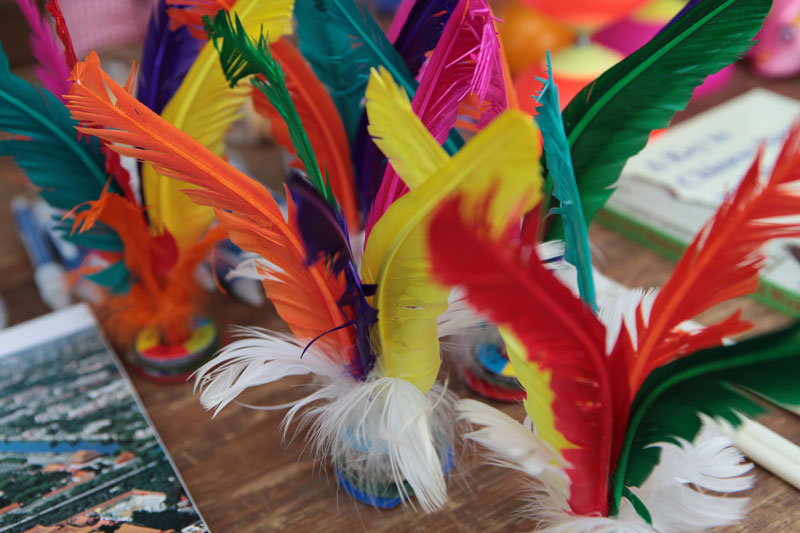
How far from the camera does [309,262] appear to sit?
424mm

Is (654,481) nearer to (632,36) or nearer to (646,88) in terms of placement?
(646,88)

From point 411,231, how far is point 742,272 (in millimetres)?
193

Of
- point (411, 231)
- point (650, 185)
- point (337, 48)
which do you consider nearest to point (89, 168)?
point (337, 48)

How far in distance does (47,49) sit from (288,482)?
0.45 metres

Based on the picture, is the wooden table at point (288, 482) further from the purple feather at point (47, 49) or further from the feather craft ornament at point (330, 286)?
the purple feather at point (47, 49)

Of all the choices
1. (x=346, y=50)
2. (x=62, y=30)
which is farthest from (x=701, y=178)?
(x=62, y=30)

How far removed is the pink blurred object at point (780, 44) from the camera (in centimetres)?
114

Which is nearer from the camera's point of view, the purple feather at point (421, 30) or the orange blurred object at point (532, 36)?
the purple feather at point (421, 30)

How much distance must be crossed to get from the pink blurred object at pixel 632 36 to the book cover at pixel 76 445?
909 mm

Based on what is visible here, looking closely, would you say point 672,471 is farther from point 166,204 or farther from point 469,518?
point 166,204

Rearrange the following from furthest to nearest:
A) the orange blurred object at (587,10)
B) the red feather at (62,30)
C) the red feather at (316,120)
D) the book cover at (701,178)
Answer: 1. the orange blurred object at (587,10)
2. the book cover at (701,178)
3. the red feather at (316,120)
4. the red feather at (62,30)

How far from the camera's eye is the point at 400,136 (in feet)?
1.32

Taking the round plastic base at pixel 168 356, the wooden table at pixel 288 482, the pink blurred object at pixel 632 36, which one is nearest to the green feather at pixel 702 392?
the wooden table at pixel 288 482

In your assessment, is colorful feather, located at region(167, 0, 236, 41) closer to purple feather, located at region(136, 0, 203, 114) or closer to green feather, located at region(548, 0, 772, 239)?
purple feather, located at region(136, 0, 203, 114)
